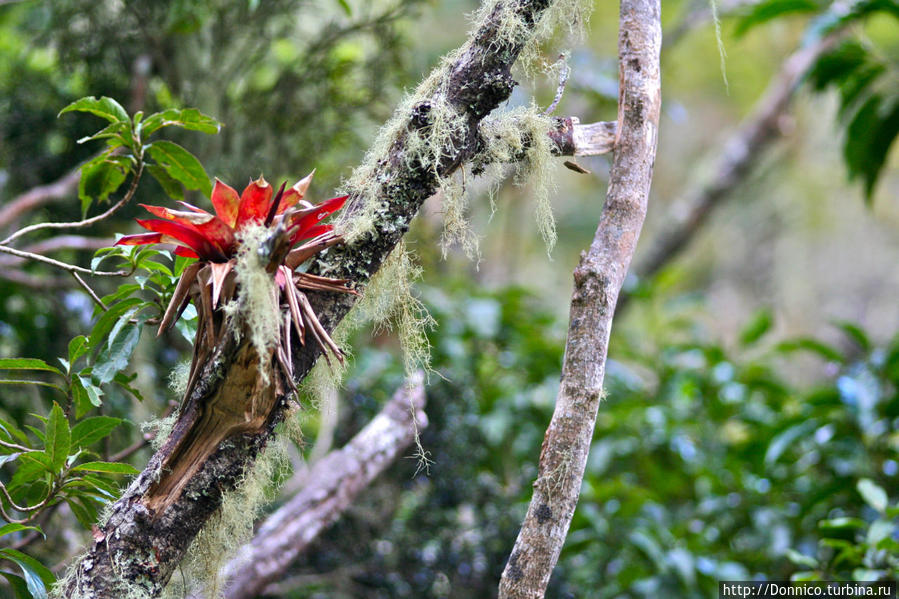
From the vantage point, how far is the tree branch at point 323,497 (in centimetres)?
140

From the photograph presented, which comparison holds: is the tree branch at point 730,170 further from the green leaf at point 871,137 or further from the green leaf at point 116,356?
the green leaf at point 116,356

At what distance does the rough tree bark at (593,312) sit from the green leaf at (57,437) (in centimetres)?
56

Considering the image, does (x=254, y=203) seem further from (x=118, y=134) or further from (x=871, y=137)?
(x=871, y=137)

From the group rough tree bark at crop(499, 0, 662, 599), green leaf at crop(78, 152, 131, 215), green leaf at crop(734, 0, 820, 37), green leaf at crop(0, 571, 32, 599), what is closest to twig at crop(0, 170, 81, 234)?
green leaf at crop(78, 152, 131, 215)

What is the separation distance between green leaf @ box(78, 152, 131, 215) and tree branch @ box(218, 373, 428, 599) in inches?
25.4

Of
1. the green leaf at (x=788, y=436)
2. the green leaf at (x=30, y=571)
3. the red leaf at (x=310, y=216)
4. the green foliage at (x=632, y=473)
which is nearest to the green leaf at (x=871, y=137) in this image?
the green foliage at (x=632, y=473)

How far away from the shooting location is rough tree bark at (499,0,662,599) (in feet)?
2.78

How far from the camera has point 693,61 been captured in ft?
18.2

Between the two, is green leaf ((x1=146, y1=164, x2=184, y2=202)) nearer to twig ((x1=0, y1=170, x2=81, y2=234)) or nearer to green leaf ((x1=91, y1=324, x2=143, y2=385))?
green leaf ((x1=91, y1=324, x2=143, y2=385))

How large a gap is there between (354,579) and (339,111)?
4.54 feet

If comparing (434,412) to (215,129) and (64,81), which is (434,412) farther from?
Result: (64,81)

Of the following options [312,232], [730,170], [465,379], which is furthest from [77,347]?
[730,170]

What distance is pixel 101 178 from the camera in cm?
113

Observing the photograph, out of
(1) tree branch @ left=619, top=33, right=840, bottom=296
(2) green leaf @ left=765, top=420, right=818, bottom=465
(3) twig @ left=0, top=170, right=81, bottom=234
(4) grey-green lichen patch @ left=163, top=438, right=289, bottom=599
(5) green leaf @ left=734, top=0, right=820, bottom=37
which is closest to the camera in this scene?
(4) grey-green lichen patch @ left=163, top=438, right=289, bottom=599
